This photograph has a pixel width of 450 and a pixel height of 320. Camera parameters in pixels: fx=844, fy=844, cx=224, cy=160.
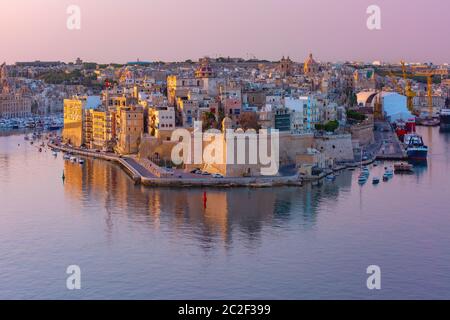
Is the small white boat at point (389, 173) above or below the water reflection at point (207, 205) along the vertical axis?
above

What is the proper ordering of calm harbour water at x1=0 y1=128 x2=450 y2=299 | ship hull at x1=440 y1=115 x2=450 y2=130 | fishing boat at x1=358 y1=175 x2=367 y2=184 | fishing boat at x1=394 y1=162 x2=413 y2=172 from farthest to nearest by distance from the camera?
1. ship hull at x1=440 y1=115 x2=450 y2=130
2. fishing boat at x1=394 y1=162 x2=413 y2=172
3. fishing boat at x1=358 y1=175 x2=367 y2=184
4. calm harbour water at x1=0 y1=128 x2=450 y2=299

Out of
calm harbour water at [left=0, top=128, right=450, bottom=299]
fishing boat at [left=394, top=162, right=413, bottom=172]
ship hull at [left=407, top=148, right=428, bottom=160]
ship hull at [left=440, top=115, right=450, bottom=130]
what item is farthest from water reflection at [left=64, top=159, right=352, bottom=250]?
ship hull at [left=440, top=115, right=450, bottom=130]

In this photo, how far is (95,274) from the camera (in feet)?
23.4

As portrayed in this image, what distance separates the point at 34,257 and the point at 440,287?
3.57 meters

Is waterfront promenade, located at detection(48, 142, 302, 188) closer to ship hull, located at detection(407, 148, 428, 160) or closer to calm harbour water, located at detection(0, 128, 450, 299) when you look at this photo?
calm harbour water, located at detection(0, 128, 450, 299)

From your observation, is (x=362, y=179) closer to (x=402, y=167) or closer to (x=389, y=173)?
(x=389, y=173)

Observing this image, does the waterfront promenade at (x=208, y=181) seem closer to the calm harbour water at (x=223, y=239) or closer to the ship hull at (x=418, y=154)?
the calm harbour water at (x=223, y=239)

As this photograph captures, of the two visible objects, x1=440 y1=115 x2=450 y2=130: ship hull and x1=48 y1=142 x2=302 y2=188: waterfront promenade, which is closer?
x1=48 y1=142 x2=302 y2=188: waterfront promenade

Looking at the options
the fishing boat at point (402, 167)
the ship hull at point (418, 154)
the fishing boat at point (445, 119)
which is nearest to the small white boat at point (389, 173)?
the fishing boat at point (402, 167)

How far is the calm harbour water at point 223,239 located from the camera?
22.2 feet

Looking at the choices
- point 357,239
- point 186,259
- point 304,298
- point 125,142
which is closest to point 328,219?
point 357,239

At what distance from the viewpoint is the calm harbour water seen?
677 cm

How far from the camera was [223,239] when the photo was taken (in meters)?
8.39

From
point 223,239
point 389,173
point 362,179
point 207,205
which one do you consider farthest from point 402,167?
point 223,239
